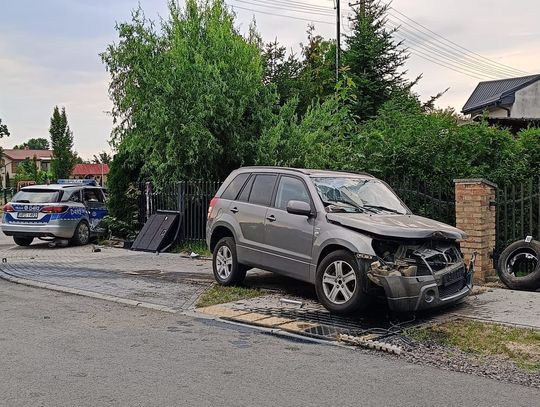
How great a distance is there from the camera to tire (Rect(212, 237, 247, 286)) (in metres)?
9.42

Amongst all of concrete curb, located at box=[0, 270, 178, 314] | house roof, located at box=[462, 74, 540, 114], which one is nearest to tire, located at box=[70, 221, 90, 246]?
concrete curb, located at box=[0, 270, 178, 314]

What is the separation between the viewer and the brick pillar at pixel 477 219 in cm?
968

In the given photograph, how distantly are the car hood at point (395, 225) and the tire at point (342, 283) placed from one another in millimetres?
404

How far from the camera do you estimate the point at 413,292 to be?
705 centimetres

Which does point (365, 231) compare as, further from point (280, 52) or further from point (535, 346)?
point (280, 52)

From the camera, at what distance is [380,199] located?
8.82 m

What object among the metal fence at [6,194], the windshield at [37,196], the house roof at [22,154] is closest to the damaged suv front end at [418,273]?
the windshield at [37,196]

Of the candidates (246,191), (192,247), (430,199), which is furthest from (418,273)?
(192,247)

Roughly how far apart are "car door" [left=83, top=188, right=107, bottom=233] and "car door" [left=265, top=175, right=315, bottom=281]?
31.5 feet

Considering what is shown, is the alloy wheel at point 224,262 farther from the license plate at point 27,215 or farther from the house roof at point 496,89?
the house roof at point 496,89

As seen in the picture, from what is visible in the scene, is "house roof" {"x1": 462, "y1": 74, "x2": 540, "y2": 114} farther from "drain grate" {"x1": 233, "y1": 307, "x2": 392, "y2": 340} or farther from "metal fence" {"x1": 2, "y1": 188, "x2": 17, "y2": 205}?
"metal fence" {"x1": 2, "y1": 188, "x2": 17, "y2": 205}

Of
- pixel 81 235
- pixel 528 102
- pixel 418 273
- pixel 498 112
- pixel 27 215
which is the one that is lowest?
pixel 81 235

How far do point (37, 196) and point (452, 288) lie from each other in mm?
11877

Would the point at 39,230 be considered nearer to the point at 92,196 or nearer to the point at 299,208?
the point at 92,196
